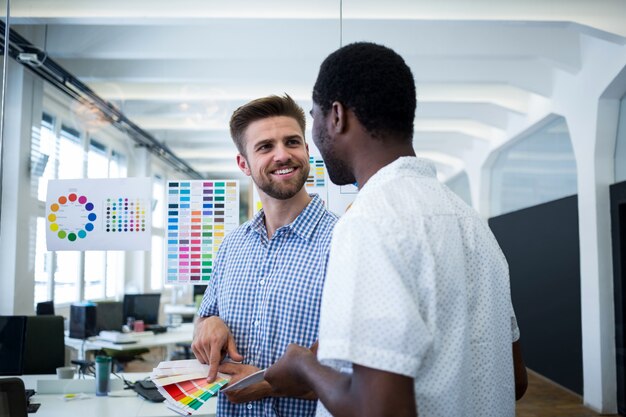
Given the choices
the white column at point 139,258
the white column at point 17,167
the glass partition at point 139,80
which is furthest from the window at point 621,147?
the white column at point 17,167

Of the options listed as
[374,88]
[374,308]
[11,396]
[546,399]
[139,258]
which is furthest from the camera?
[546,399]

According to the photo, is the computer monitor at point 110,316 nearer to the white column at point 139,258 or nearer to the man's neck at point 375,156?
the white column at point 139,258

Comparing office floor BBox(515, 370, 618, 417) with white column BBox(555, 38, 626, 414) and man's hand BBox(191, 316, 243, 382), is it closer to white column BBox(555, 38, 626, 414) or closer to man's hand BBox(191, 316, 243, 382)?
white column BBox(555, 38, 626, 414)

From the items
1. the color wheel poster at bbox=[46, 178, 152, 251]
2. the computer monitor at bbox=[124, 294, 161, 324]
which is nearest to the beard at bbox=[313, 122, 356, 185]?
the color wheel poster at bbox=[46, 178, 152, 251]

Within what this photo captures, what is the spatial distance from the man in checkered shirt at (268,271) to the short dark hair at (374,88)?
2.21 feet

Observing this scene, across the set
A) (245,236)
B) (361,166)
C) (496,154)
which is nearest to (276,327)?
(245,236)

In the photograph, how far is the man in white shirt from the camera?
35.6 inches

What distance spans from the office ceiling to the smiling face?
6.02 ft

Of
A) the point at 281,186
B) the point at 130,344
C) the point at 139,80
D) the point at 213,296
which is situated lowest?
the point at 130,344

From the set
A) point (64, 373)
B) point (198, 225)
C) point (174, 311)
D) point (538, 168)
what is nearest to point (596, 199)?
point (538, 168)

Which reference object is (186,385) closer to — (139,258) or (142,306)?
(139,258)

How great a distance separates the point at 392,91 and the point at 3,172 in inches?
141

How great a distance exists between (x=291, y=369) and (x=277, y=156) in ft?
2.85

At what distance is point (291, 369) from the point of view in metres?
1.12
